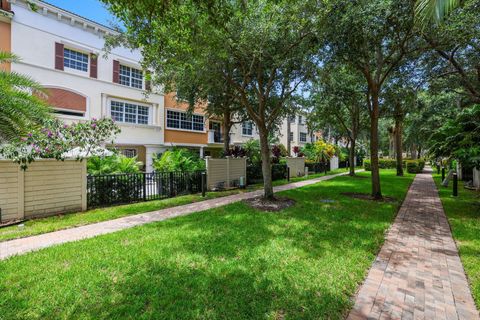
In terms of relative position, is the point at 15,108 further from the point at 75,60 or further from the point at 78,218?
the point at 75,60

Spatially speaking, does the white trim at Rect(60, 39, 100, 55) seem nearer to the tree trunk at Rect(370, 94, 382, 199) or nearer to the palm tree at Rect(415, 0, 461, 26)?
Answer: the tree trunk at Rect(370, 94, 382, 199)

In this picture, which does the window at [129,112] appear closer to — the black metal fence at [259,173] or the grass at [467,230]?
the black metal fence at [259,173]

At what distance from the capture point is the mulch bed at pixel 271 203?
8843 mm

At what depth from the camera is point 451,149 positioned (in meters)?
9.09

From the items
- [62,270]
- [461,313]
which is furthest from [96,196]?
[461,313]

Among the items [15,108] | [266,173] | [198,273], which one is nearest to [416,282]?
[198,273]

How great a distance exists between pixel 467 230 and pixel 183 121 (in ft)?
71.7

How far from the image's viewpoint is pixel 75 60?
18.0 m

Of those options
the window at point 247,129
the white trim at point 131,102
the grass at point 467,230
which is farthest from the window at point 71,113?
the grass at point 467,230

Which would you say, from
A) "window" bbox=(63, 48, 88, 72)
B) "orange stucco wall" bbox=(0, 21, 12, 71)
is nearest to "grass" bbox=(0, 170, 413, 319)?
"orange stucco wall" bbox=(0, 21, 12, 71)

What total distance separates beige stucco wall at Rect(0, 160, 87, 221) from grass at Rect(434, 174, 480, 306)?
382 inches

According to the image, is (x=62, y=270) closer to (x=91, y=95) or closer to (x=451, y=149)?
(x=451, y=149)

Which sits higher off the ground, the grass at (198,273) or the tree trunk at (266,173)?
the tree trunk at (266,173)

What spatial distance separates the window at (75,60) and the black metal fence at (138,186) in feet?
41.9
